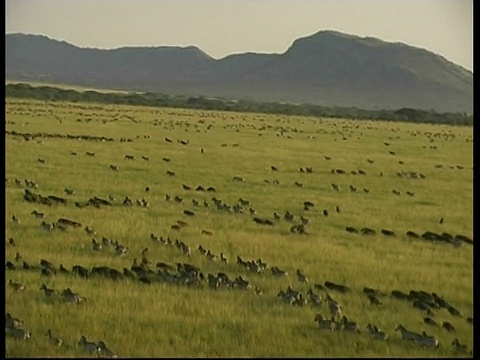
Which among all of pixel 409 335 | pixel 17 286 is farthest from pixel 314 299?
pixel 17 286

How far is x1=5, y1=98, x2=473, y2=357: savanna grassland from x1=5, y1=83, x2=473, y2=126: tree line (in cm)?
2540

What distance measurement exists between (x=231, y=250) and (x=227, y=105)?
4838 cm

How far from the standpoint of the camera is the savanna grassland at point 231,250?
242 inches

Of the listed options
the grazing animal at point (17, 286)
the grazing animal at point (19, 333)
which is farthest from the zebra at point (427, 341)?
the grazing animal at point (17, 286)

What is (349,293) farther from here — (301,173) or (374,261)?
(301,173)

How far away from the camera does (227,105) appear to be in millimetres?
56594

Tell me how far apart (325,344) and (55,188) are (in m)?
9.08

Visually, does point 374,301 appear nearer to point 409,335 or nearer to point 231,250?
point 409,335

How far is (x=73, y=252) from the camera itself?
8430mm

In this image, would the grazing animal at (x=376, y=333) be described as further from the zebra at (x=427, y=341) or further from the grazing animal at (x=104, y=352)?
the grazing animal at (x=104, y=352)

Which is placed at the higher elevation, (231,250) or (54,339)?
(231,250)

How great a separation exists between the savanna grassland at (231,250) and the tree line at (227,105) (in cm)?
2540

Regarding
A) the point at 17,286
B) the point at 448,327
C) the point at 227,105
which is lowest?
the point at 448,327

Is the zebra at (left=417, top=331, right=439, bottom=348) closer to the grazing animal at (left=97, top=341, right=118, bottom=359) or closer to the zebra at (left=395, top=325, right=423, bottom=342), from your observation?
the zebra at (left=395, top=325, right=423, bottom=342)
